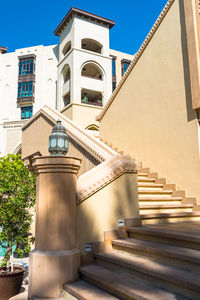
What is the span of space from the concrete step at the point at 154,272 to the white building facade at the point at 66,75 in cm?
1709

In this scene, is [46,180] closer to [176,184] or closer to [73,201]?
[73,201]

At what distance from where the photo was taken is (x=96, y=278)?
2980 millimetres

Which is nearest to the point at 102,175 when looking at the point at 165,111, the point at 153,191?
the point at 153,191

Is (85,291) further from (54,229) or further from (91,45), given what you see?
(91,45)

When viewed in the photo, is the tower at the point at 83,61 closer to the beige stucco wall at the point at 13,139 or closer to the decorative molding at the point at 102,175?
the beige stucco wall at the point at 13,139

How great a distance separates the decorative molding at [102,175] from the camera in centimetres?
365

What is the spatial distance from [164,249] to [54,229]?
145cm

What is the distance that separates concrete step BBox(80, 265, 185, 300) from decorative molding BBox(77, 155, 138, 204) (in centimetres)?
97

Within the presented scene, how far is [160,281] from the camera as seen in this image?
8.54 feet

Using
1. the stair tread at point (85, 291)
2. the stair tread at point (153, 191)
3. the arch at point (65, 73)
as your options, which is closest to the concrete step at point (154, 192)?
the stair tread at point (153, 191)

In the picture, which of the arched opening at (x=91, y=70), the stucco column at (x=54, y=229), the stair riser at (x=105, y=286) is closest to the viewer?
the stair riser at (x=105, y=286)

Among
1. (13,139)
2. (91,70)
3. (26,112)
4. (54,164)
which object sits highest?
(91,70)

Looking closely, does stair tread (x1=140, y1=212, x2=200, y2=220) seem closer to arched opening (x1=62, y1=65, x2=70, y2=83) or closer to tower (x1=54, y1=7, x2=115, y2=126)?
tower (x1=54, y1=7, x2=115, y2=126)

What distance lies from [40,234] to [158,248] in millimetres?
1567
